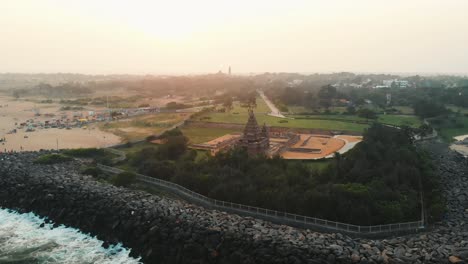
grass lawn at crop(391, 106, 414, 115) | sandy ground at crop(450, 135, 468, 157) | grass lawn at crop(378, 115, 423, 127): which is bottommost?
sandy ground at crop(450, 135, 468, 157)

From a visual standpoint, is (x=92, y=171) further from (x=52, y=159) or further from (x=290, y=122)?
(x=290, y=122)

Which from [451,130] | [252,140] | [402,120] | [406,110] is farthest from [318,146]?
[406,110]

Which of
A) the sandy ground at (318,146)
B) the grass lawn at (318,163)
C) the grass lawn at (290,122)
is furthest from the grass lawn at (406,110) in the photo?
the grass lawn at (318,163)

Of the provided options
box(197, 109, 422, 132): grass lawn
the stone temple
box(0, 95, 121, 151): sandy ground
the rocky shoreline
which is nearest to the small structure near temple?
the stone temple

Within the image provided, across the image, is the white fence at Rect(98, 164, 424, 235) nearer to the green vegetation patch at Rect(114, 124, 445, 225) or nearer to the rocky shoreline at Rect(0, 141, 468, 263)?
the green vegetation patch at Rect(114, 124, 445, 225)

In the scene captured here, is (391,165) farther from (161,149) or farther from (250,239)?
(161,149)

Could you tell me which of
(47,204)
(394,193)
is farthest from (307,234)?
(47,204)
